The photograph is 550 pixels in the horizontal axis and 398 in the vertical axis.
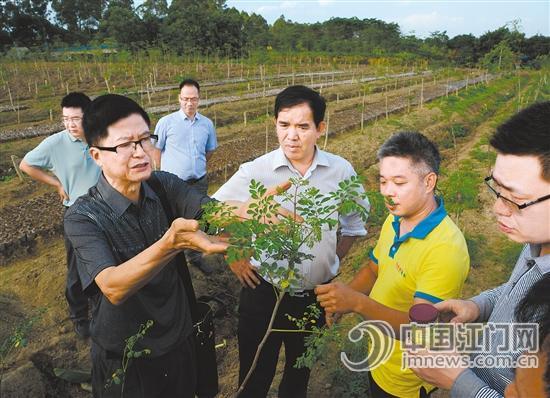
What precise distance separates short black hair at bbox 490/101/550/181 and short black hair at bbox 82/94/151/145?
1534 millimetres

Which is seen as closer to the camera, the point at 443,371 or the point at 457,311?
the point at 443,371

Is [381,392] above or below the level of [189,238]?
below

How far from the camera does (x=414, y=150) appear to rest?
1.99 metres

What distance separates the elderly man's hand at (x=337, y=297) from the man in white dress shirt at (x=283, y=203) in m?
0.68

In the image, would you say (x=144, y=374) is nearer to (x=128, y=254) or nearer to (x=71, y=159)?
(x=128, y=254)

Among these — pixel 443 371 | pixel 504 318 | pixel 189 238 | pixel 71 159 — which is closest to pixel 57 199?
pixel 71 159

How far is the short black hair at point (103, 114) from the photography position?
1.84 m

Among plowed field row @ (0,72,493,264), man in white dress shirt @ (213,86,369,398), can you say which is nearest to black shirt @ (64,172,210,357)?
man in white dress shirt @ (213,86,369,398)

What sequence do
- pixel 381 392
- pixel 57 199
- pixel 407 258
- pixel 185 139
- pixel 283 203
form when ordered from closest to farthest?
pixel 407 258, pixel 381 392, pixel 283 203, pixel 185 139, pixel 57 199

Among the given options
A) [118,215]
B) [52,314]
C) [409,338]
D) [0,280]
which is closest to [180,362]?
[118,215]

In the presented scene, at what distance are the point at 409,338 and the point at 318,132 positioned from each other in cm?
151

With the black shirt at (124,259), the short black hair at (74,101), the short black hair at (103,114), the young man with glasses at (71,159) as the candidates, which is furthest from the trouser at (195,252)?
the short black hair at (103,114)

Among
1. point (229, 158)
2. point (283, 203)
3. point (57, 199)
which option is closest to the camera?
point (283, 203)

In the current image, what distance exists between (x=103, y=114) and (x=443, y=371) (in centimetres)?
→ 171
